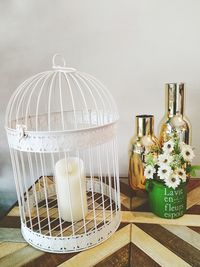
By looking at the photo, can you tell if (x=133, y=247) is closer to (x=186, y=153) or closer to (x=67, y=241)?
(x=67, y=241)

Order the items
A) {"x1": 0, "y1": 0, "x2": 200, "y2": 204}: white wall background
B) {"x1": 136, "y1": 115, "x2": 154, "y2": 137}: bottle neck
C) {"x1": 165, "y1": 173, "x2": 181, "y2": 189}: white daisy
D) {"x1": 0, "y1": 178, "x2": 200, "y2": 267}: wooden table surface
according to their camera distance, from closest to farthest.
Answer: {"x1": 0, "y1": 178, "x2": 200, "y2": 267}: wooden table surface < {"x1": 165, "y1": 173, "x2": 181, "y2": 189}: white daisy < {"x1": 136, "y1": 115, "x2": 154, "y2": 137}: bottle neck < {"x1": 0, "y1": 0, "x2": 200, "y2": 204}: white wall background

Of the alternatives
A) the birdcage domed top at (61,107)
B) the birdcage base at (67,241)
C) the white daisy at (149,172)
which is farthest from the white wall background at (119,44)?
the birdcage base at (67,241)

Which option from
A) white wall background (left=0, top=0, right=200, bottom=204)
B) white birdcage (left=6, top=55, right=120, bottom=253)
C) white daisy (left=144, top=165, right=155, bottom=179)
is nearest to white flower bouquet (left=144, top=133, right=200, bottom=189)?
white daisy (left=144, top=165, right=155, bottom=179)

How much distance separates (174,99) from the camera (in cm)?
75

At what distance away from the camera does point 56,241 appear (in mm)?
536

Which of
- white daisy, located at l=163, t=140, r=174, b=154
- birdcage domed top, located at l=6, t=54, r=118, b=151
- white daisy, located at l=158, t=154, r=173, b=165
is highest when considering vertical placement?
birdcage domed top, located at l=6, t=54, r=118, b=151

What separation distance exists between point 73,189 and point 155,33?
634 millimetres

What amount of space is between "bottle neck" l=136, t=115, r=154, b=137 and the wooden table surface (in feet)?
0.80

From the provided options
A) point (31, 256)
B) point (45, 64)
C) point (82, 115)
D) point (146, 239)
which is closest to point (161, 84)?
point (82, 115)

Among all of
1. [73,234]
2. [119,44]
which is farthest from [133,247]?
[119,44]

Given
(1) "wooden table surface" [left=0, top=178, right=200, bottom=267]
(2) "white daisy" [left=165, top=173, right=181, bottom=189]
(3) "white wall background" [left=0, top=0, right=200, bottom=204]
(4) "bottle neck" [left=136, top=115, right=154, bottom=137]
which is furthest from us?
(3) "white wall background" [left=0, top=0, right=200, bottom=204]

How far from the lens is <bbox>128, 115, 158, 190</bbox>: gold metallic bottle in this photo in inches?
28.5

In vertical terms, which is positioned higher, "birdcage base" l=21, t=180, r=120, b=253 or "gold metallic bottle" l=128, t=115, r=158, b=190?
"gold metallic bottle" l=128, t=115, r=158, b=190

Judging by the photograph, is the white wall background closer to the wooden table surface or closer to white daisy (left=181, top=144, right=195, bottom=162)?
white daisy (left=181, top=144, right=195, bottom=162)
